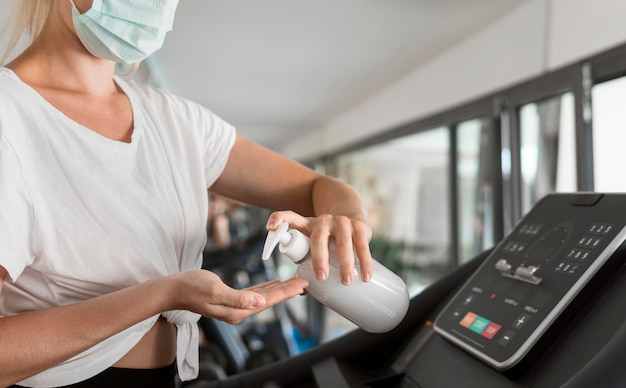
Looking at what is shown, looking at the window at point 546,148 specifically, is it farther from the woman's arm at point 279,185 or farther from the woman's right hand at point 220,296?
the woman's right hand at point 220,296

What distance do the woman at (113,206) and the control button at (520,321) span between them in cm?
20

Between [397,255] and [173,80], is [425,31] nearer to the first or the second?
[173,80]

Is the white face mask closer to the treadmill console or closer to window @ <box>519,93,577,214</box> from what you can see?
the treadmill console

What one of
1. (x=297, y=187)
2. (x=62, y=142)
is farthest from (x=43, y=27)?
(x=297, y=187)

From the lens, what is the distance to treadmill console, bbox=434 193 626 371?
0.63 m

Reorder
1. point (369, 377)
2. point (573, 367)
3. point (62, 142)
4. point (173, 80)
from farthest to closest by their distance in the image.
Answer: point (173, 80), point (369, 377), point (62, 142), point (573, 367)

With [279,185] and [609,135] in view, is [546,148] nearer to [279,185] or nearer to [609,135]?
[609,135]

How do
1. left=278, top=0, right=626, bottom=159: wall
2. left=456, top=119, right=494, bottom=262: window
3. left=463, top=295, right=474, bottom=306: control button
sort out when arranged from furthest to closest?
left=456, top=119, right=494, bottom=262: window → left=278, top=0, right=626, bottom=159: wall → left=463, top=295, right=474, bottom=306: control button

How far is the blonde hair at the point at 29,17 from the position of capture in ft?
2.70

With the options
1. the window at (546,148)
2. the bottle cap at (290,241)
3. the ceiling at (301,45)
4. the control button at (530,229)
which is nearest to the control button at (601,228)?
the control button at (530,229)

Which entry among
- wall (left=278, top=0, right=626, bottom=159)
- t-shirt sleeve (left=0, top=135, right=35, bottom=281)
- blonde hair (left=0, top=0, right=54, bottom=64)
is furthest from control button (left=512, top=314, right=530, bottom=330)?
wall (left=278, top=0, right=626, bottom=159)

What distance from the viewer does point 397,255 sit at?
4715mm

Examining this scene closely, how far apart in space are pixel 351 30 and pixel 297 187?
77.6 inches

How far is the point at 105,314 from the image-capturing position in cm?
61
